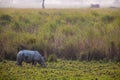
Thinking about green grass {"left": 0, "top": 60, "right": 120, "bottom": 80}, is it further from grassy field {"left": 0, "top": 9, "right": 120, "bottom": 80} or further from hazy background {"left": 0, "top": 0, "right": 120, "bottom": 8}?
hazy background {"left": 0, "top": 0, "right": 120, "bottom": 8}

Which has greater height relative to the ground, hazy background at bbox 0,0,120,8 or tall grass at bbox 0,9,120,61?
hazy background at bbox 0,0,120,8

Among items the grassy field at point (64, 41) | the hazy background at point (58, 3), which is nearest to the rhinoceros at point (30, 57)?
the grassy field at point (64, 41)

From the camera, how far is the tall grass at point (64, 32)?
3.37 m

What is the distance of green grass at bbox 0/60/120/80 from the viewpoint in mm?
3342

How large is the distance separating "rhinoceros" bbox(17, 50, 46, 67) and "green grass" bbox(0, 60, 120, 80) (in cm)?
5

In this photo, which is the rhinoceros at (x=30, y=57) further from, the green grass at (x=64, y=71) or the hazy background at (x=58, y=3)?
the hazy background at (x=58, y=3)

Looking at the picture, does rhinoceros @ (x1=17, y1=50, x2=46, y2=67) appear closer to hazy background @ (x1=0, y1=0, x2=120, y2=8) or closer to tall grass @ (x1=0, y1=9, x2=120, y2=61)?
tall grass @ (x1=0, y1=9, x2=120, y2=61)

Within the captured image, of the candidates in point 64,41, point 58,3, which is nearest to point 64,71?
point 64,41

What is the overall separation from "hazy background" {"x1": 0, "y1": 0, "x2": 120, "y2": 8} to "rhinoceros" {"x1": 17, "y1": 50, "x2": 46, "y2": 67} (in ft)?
1.67

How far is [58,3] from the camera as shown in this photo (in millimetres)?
3449

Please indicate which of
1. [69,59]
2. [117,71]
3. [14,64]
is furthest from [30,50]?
[117,71]

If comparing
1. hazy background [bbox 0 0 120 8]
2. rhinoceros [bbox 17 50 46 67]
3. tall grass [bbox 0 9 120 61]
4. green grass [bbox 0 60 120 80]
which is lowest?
green grass [bbox 0 60 120 80]

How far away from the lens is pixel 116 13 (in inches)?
133

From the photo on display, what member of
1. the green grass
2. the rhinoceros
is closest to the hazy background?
the rhinoceros
